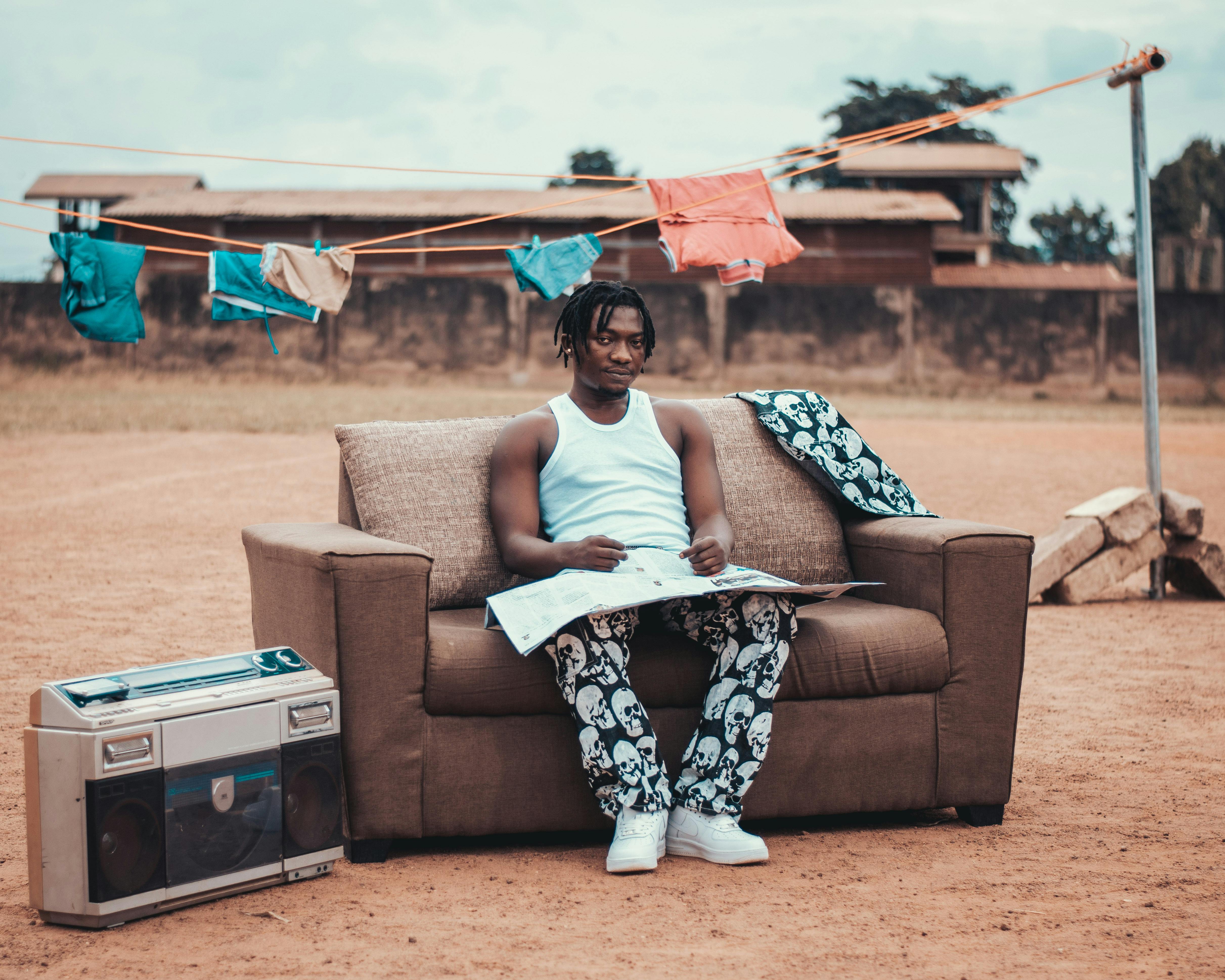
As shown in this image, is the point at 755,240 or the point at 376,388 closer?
the point at 755,240

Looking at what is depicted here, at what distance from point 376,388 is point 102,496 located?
1030cm

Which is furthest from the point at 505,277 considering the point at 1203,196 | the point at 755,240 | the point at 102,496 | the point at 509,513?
the point at 1203,196

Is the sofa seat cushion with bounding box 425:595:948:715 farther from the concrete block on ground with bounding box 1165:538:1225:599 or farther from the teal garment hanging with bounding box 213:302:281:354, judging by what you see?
the concrete block on ground with bounding box 1165:538:1225:599

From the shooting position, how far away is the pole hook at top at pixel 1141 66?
5.67 meters

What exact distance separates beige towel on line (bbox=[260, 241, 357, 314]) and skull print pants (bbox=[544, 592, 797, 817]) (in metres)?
3.04

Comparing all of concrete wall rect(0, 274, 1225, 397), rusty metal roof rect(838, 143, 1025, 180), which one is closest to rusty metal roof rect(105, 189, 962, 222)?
concrete wall rect(0, 274, 1225, 397)

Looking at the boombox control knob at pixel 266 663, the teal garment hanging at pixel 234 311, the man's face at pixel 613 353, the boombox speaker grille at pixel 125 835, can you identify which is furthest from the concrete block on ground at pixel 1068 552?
the boombox speaker grille at pixel 125 835

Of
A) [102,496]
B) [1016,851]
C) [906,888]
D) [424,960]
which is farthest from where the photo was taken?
[102,496]

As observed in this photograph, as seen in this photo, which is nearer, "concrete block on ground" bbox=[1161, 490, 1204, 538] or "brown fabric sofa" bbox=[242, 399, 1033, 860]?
"brown fabric sofa" bbox=[242, 399, 1033, 860]

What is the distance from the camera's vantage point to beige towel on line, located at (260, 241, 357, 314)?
545cm

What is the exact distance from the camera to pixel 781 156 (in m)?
5.86

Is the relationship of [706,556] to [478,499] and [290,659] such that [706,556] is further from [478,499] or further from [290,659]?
[290,659]

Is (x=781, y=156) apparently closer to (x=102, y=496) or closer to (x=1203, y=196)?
(x=102, y=496)

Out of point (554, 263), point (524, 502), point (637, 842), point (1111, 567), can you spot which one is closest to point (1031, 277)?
point (1111, 567)
